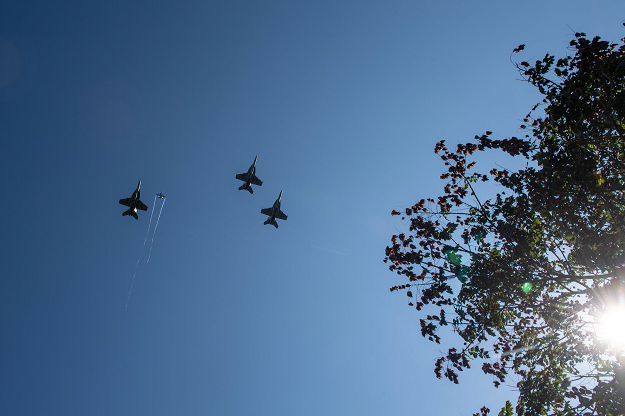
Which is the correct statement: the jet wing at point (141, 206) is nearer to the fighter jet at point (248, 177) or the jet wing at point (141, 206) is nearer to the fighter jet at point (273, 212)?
the fighter jet at point (248, 177)

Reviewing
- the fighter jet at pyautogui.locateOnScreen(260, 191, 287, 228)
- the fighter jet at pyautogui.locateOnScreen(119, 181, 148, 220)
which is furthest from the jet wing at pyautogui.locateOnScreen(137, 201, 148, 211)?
the fighter jet at pyautogui.locateOnScreen(260, 191, 287, 228)

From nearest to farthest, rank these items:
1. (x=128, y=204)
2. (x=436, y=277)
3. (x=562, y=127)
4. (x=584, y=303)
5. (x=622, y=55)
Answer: (x=622, y=55) → (x=562, y=127) → (x=584, y=303) → (x=436, y=277) → (x=128, y=204)

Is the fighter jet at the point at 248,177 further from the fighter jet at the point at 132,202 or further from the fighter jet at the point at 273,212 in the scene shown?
the fighter jet at the point at 132,202

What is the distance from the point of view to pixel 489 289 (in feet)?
35.0

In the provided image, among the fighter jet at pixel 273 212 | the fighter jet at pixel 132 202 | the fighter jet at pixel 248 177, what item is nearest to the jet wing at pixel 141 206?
the fighter jet at pixel 132 202

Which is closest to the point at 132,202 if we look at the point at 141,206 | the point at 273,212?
the point at 141,206

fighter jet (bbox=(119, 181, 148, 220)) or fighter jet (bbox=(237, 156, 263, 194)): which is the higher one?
fighter jet (bbox=(237, 156, 263, 194))

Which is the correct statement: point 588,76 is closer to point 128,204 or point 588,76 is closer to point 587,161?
point 587,161

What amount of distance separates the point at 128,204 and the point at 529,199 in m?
33.0

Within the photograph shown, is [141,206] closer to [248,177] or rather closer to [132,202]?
[132,202]

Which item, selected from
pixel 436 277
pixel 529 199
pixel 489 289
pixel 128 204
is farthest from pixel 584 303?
pixel 128 204

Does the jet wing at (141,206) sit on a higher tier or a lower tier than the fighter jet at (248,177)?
lower

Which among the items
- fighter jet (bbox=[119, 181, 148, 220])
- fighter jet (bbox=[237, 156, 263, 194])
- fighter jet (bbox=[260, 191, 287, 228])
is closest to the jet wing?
fighter jet (bbox=[119, 181, 148, 220])

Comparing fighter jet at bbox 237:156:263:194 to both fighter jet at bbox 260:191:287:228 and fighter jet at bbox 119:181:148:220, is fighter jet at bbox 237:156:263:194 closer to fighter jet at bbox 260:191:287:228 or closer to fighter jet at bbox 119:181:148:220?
fighter jet at bbox 260:191:287:228
